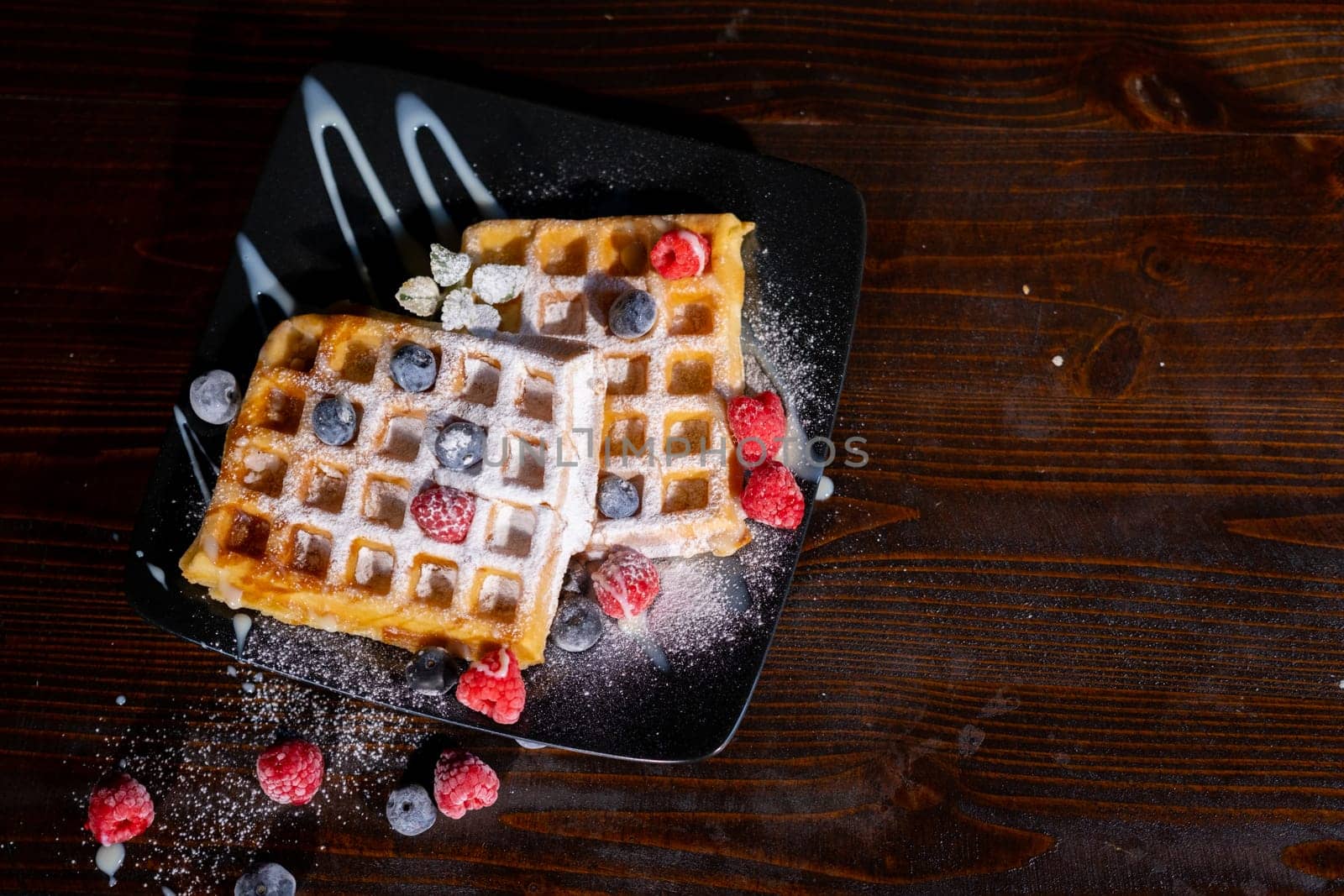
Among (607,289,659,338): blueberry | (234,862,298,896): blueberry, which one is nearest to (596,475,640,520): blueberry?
(607,289,659,338): blueberry

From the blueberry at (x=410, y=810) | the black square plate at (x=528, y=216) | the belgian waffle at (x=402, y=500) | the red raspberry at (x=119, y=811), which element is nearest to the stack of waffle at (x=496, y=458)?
the belgian waffle at (x=402, y=500)

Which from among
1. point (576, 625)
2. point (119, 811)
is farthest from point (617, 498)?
point (119, 811)

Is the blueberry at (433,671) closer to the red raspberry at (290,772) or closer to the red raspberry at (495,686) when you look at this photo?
the red raspberry at (495,686)

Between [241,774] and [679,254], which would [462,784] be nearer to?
[241,774]

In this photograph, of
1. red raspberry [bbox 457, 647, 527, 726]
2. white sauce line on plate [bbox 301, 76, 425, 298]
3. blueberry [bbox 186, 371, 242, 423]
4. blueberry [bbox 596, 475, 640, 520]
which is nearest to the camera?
red raspberry [bbox 457, 647, 527, 726]

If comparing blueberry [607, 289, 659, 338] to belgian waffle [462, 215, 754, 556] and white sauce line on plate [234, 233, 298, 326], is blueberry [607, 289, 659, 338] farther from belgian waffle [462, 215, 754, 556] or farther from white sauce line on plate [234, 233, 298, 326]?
white sauce line on plate [234, 233, 298, 326]

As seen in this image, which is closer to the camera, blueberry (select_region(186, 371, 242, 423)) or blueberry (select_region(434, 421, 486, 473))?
blueberry (select_region(434, 421, 486, 473))

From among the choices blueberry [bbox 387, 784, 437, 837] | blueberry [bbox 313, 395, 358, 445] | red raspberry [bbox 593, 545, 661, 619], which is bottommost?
A: blueberry [bbox 387, 784, 437, 837]

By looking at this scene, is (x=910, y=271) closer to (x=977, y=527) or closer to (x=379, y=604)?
(x=977, y=527)
